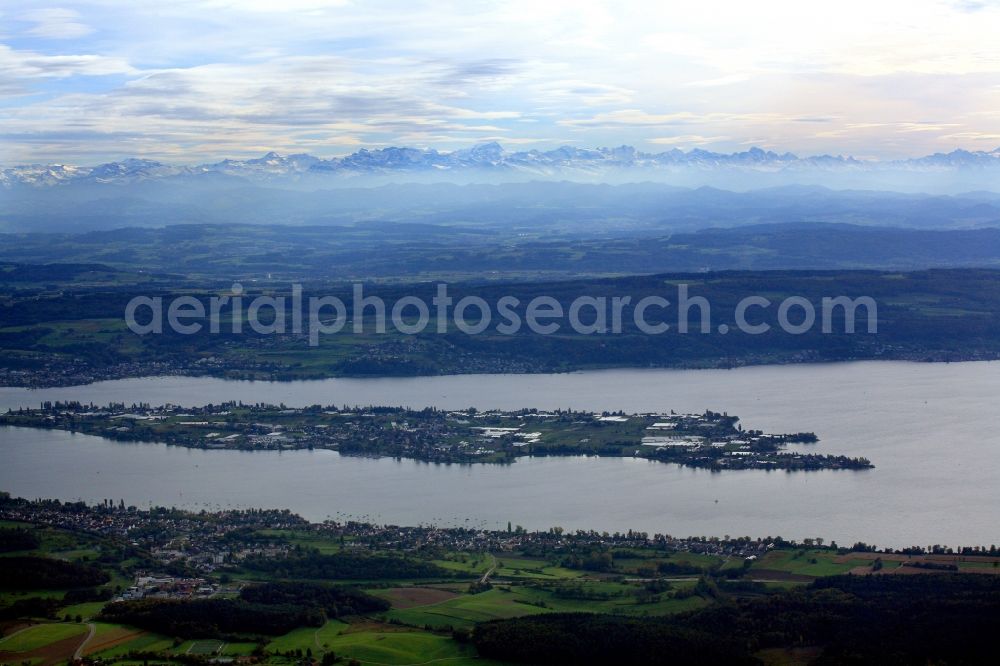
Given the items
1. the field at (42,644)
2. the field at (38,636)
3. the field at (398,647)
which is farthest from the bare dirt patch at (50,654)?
the field at (398,647)

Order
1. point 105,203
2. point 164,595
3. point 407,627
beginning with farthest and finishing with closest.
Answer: point 105,203, point 164,595, point 407,627

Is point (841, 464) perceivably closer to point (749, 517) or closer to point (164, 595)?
point (749, 517)

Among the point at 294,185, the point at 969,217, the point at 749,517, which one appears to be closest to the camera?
the point at 749,517

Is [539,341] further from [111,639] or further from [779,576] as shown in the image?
[111,639]

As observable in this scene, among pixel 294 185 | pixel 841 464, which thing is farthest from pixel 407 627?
pixel 294 185

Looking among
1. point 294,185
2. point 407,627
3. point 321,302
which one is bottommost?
point 407,627

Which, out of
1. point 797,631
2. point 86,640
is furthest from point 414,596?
point 797,631

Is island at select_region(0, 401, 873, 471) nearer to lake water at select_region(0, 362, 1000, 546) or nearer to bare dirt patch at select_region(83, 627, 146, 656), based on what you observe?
lake water at select_region(0, 362, 1000, 546)
